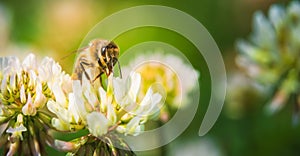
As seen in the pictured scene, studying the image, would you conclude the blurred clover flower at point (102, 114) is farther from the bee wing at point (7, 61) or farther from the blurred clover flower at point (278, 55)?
the blurred clover flower at point (278, 55)

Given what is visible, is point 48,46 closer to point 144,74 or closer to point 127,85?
point 144,74

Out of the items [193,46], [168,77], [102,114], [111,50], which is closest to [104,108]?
[102,114]

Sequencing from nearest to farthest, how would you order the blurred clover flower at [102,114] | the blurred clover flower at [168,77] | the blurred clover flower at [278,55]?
the blurred clover flower at [102,114] → the blurred clover flower at [168,77] → the blurred clover flower at [278,55]

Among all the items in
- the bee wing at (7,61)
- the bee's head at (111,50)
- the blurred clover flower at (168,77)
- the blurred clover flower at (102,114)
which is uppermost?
the blurred clover flower at (168,77)

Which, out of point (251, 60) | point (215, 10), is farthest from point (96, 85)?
point (215, 10)

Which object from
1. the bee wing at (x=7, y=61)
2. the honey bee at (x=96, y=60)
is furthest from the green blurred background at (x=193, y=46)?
the bee wing at (x=7, y=61)

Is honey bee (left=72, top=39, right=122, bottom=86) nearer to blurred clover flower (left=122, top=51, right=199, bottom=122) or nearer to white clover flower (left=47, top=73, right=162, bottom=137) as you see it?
white clover flower (left=47, top=73, right=162, bottom=137)

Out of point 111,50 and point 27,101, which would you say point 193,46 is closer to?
point 111,50
